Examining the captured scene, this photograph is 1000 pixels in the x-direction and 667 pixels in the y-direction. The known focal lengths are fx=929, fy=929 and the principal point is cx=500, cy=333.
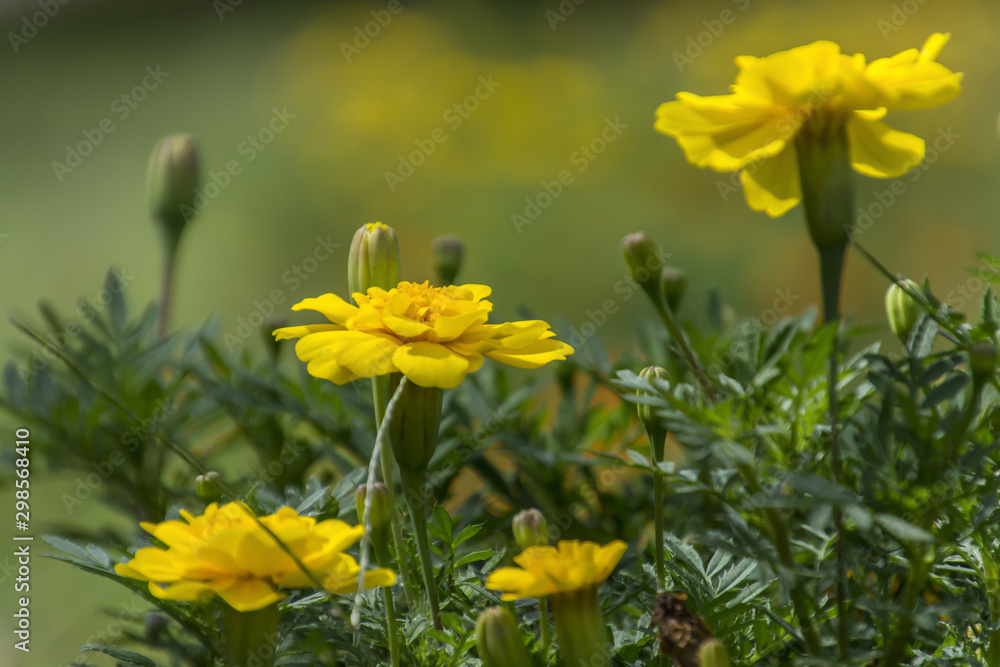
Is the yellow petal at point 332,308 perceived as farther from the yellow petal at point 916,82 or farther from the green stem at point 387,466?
the yellow petal at point 916,82

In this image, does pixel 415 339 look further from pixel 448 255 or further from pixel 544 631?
pixel 448 255

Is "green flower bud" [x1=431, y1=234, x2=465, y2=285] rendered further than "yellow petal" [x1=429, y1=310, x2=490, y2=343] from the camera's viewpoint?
Yes

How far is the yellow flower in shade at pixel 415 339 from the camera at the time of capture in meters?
0.33

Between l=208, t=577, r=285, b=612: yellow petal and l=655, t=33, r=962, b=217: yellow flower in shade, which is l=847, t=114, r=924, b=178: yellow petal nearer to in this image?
l=655, t=33, r=962, b=217: yellow flower in shade

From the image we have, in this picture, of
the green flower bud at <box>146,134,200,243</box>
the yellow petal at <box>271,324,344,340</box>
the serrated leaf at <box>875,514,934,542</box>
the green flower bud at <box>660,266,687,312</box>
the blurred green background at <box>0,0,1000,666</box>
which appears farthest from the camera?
the blurred green background at <box>0,0,1000,666</box>

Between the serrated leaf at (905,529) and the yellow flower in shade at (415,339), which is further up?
the yellow flower in shade at (415,339)

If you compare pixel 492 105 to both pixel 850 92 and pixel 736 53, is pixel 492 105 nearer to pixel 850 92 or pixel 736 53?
pixel 736 53

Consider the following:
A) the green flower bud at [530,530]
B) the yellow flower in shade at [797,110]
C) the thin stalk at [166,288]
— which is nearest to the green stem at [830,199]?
the yellow flower in shade at [797,110]

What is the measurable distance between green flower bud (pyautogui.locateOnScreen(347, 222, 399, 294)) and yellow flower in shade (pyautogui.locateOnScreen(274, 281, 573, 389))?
0.07 ft

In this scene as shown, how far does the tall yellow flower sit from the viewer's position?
31 centimetres

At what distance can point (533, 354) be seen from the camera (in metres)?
0.36

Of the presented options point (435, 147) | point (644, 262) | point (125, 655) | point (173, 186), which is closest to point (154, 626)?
point (125, 655)

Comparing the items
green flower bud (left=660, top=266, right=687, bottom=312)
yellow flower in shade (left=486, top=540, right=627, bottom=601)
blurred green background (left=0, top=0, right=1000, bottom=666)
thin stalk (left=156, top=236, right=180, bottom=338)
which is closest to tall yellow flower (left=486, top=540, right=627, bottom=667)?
yellow flower in shade (left=486, top=540, right=627, bottom=601)

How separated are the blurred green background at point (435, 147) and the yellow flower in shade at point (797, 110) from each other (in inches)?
42.6
